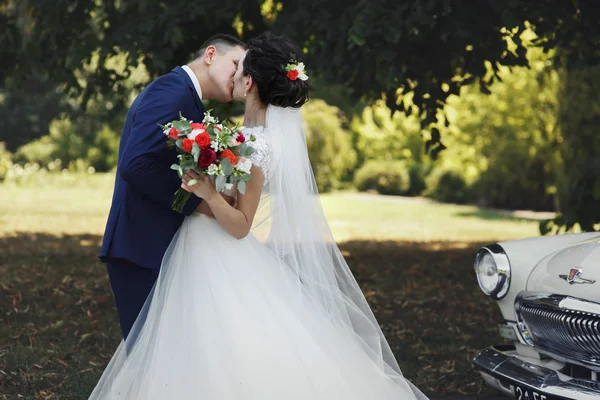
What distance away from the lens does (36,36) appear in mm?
7852

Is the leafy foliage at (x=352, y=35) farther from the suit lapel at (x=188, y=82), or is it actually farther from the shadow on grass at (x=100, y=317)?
the suit lapel at (x=188, y=82)

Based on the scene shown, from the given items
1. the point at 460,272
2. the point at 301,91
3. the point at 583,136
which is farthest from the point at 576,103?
the point at 301,91

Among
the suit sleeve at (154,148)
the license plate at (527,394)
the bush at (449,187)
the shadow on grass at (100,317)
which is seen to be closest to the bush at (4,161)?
the bush at (449,187)

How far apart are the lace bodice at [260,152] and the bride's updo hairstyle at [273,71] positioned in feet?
0.50

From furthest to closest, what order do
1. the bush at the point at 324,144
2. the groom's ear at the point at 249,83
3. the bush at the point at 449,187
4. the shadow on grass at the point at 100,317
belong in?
the bush at the point at 324,144
the bush at the point at 449,187
the shadow on grass at the point at 100,317
the groom's ear at the point at 249,83

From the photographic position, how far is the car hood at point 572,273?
3520 millimetres

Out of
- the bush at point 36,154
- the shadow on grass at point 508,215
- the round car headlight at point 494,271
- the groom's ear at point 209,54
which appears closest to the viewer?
the groom's ear at point 209,54

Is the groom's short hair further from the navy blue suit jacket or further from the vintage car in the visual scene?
the vintage car

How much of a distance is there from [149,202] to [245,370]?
0.82 metres

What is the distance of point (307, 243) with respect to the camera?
11.2 ft

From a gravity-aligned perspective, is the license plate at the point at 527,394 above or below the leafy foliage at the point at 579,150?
below

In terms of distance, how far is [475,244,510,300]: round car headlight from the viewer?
406 centimetres

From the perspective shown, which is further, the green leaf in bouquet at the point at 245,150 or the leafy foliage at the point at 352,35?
the leafy foliage at the point at 352,35

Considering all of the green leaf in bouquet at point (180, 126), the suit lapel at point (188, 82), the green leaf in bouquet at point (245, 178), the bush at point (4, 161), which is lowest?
the bush at point (4, 161)
